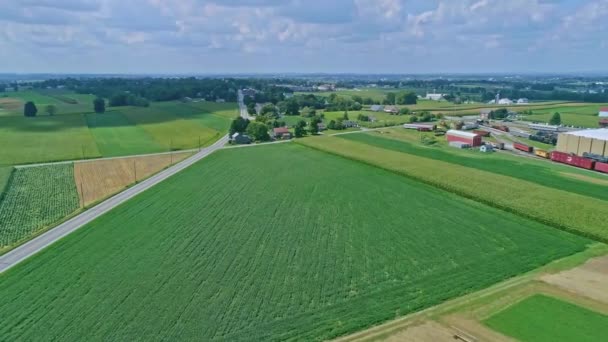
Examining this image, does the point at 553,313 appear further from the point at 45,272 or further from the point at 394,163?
the point at 394,163

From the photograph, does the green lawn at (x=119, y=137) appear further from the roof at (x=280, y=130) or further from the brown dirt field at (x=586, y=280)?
the brown dirt field at (x=586, y=280)

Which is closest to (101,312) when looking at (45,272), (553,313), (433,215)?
(45,272)

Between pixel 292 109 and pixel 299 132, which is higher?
pixel 292 109

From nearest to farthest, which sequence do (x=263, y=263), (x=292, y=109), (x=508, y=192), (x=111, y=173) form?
(x=263, y=263) < (x=508, y=192) < (x=111, y=173) < (x=292, y=109)

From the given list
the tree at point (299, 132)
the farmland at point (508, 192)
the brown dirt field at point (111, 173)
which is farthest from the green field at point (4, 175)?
the tree at point (299, 132)

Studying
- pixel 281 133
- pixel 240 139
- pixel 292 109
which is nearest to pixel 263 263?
pixel 240 139

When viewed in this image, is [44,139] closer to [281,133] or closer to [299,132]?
[281,133]
